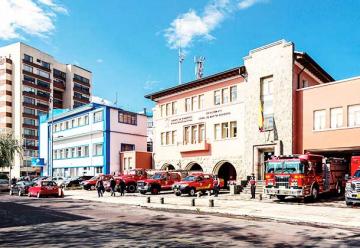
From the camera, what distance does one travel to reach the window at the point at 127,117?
55.9 metres

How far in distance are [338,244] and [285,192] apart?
13.8 meters

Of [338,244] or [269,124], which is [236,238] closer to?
[338,244]

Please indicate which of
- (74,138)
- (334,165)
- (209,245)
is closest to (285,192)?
(334,165)

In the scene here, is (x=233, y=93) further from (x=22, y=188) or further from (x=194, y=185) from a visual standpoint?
(x=22, y=188)

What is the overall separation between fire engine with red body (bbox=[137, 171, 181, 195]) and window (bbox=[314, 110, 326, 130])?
13.1 m

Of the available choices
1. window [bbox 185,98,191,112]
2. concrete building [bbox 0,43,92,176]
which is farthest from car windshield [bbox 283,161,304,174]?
concrete building [bbox 0,43,92,176]

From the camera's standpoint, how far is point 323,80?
41.9 metres

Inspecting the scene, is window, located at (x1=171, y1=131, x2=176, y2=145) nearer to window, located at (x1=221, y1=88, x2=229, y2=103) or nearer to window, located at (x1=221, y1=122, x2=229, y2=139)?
window, located at (x1=221, y1=122, x2=229, y2=139)

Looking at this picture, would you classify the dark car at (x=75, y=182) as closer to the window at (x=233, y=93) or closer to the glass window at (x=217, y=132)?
the glass window at (x=217, y=132)

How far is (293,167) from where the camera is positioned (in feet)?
85.6

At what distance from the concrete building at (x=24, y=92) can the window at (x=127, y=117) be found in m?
36.5

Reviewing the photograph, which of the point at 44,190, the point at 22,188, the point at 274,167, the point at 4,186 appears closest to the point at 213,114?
the point at 274,167

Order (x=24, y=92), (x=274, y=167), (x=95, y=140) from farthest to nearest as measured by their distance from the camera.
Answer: (x=24, y=92) → (x=95, y=140) → (x=274, y=167)

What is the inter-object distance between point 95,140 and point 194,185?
86.1 ft
